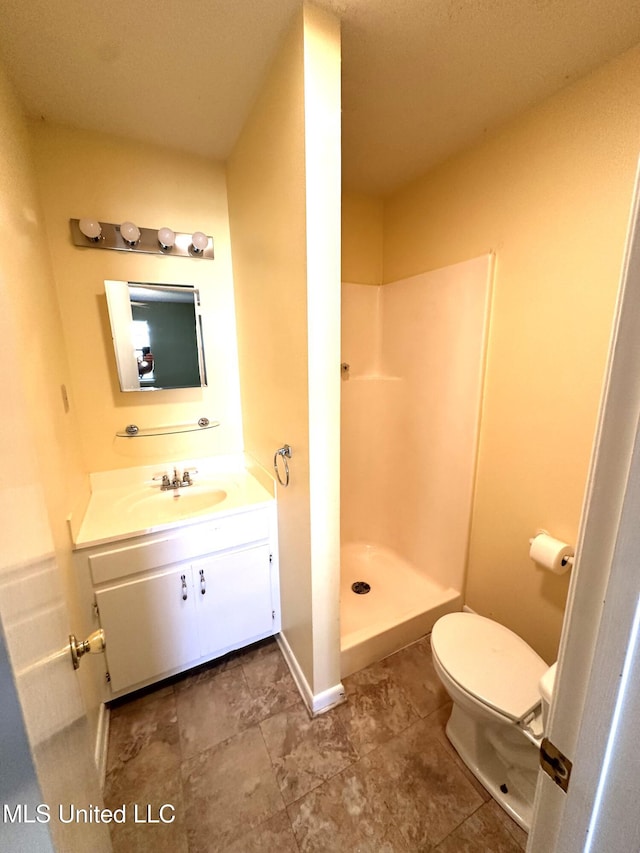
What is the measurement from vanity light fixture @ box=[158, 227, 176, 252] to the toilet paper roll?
212 centimetres

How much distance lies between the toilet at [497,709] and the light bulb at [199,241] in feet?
6.68

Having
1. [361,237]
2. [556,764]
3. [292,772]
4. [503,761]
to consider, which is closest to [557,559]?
[503,761]

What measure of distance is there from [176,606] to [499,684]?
125cm

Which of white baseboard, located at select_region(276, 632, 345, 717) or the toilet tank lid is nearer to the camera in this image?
the toilet tank lid

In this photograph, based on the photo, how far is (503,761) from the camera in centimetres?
112

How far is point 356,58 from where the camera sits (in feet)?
3.61

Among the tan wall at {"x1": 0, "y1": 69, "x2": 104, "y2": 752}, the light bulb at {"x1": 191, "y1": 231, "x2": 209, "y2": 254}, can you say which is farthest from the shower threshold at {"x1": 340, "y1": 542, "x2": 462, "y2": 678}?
the light bulb at {"x1": 191, "y1": 231, "x2": 209, "y2": 254}

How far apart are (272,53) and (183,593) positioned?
201cm

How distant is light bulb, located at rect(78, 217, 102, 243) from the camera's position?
143 cm

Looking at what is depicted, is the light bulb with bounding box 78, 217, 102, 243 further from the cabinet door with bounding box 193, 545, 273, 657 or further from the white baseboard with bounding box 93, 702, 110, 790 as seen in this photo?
the white baseboard with bounding box 93, 702, 110, 790

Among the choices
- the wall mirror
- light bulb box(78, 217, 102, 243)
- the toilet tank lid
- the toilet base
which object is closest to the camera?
the toilet tank lid

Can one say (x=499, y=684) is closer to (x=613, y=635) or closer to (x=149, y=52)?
(x=613, y=635)

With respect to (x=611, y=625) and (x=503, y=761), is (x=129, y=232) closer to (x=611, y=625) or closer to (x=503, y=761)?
(x=611, y=625)

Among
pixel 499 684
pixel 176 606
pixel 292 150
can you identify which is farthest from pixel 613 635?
pixel 176 606
